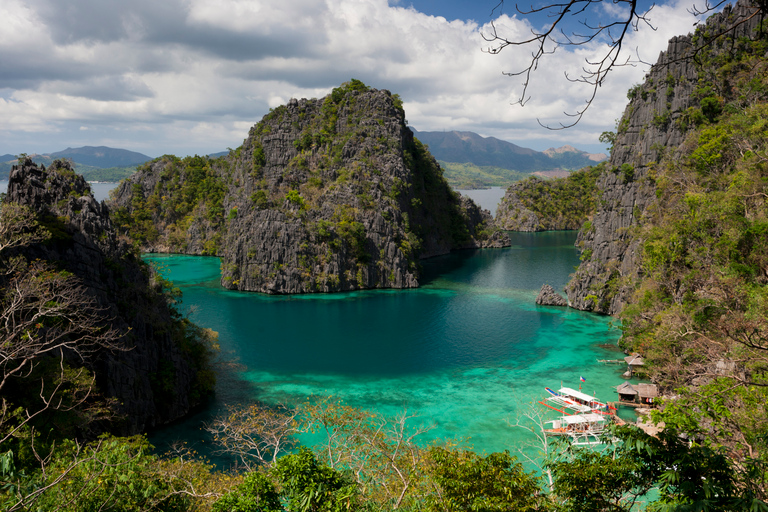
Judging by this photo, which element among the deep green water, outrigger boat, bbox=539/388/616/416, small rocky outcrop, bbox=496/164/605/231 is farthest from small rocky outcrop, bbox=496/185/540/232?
outrigger boat, bbox=539/388/616/416

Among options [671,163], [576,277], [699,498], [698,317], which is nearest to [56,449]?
[699,498]

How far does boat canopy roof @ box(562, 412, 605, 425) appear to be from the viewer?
29.0 m

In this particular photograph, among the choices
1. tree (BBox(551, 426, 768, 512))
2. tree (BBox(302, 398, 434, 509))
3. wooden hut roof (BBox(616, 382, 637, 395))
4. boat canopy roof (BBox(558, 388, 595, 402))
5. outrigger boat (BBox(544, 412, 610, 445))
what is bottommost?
outrigger boat (BBox(544, 412, 610, 445))

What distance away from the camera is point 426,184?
361 feet

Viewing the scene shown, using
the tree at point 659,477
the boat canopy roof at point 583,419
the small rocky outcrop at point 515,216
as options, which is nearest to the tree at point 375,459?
the tree at point 659,477

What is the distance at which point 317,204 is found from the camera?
83.0 metres

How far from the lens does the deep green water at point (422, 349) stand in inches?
1332

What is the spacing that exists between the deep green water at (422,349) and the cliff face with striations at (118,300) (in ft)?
8.16

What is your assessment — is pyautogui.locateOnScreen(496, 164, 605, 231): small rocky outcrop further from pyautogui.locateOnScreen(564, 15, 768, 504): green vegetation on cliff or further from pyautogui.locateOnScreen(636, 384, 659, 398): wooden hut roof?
pyautogui.locateOnScreen(636, 384, 659, 398): wooden hut roof

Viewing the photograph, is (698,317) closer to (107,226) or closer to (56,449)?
(56,449)

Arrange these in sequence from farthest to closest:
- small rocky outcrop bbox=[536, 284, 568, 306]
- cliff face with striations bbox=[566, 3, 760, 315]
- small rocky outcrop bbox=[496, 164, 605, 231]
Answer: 1. small rocky outcrop bbox=[496, 164, 605, 231]
2. small rocky outcrop bbox=[536, 284, 568, 306]
3. cliff face with striations bbox=[566, 3, 760, 315]

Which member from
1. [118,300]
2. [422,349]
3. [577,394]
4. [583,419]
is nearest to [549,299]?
[422,349]

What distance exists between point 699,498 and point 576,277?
54415 mm

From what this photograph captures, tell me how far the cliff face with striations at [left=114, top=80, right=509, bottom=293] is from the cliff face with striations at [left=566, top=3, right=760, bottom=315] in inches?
1133
